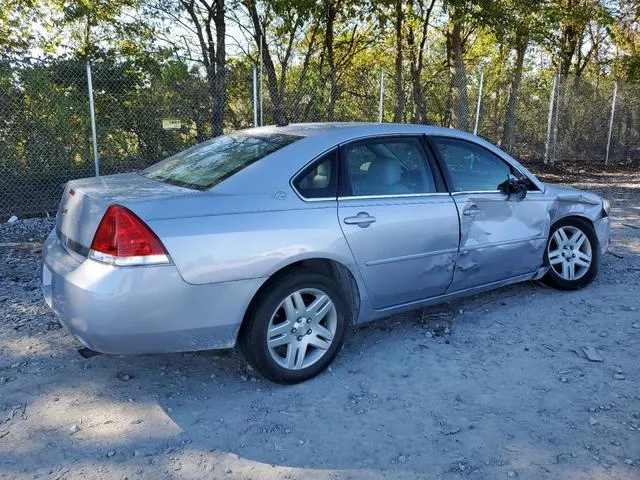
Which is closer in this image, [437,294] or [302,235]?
[302,235]

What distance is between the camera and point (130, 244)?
2719 millimetres

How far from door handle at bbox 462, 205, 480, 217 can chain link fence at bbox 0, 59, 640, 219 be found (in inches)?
225

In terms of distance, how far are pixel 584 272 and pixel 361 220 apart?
264cm

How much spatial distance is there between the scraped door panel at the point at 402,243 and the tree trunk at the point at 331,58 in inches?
273

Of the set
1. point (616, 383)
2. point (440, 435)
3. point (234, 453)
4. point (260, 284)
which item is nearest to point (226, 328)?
point (260, 284)

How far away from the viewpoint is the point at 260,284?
2998 millimetres

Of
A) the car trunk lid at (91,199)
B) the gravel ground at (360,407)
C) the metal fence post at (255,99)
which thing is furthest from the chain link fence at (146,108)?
the car trunk lid at (91,199)

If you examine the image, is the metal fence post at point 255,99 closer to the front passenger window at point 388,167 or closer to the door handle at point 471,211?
the front passenger window at point 388,167

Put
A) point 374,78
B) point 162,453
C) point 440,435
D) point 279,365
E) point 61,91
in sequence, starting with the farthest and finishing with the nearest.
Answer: point 374,78, point 61,91, point 279,365, point 440,435, point 162,453

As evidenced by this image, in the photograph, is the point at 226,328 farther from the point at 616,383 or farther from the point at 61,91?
the point at 61,91

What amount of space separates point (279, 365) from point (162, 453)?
0.81 metres

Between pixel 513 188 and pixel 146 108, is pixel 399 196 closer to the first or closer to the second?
pixel 513 188

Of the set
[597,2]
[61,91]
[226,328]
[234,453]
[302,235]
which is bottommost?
[234,453]

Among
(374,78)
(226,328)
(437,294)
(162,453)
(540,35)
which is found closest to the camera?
(162,453)
